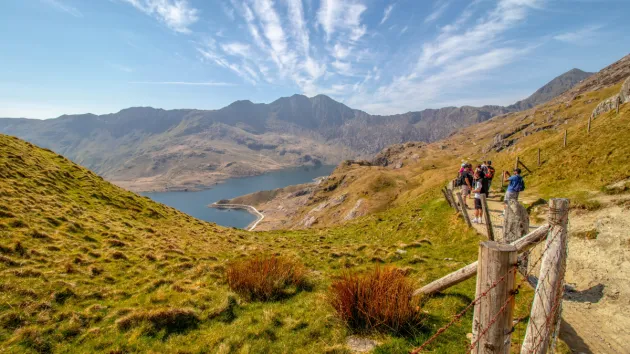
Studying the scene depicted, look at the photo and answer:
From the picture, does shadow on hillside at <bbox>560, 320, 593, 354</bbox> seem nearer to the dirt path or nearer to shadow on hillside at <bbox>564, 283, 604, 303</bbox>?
the dirt path

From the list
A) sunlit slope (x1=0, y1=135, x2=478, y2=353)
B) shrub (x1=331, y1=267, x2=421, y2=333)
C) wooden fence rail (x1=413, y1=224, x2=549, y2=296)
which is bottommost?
sunlit slope (x1=0, y1=135, x2=478, y2=353)

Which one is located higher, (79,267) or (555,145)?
(555,145)

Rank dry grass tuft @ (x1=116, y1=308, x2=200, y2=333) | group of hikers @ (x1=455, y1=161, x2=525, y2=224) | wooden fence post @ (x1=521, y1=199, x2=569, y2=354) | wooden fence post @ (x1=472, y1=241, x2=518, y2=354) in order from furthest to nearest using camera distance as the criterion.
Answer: group of hikers @ (x1=455, y1=161, x2=525, y2=224) → dry grass tuft @ (x1=116, y1=308, x2=200, y2=333) → wooden fence post @ (x1=521, y1=199, x2=569, y2=354) → wooden fence post @ (x1=472, y1=241, x2=518, y2=354)

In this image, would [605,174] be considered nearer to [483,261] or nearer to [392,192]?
[483,261]

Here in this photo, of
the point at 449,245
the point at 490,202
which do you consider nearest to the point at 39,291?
the point at 449,245

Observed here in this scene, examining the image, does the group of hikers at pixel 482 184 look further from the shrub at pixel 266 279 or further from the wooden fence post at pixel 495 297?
the wooden fence post at pixel 495 297

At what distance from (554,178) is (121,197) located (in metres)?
42.8

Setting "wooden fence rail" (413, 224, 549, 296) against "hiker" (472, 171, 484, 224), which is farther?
"hiker" (472, 171, 484, 224)

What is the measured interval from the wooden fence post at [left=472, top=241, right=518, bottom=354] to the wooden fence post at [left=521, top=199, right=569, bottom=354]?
1.98 m

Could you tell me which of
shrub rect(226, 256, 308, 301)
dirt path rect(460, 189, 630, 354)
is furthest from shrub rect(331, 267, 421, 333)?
dirt path rect(460, 189, 630, 354)

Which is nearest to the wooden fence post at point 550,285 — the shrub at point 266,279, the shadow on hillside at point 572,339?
the shadow on hillside at point 572,339

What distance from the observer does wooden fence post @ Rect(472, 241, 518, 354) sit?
436 centimetres

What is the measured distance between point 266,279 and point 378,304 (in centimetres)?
509

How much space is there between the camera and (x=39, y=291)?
35.3ft
